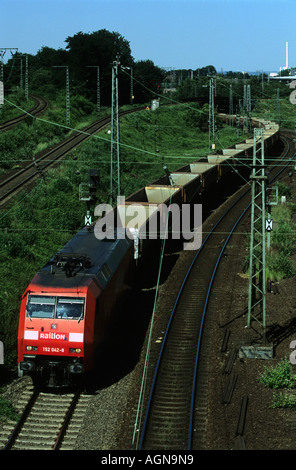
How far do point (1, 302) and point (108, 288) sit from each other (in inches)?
181

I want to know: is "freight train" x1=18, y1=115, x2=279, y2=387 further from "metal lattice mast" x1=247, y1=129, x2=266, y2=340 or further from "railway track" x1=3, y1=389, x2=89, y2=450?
"metal lattice mast" x1=247, y1=129, x2=266, y2=340

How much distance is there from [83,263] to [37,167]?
21480 mm

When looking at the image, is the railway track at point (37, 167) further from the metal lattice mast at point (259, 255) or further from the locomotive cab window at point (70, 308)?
the locomotive cab window at point (70, 308)

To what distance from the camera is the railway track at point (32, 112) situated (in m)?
52.8

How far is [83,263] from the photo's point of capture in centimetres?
1681

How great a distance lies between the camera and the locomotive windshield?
15.3 m

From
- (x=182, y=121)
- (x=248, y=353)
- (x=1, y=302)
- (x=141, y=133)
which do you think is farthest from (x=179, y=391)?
(x=182, y=121)

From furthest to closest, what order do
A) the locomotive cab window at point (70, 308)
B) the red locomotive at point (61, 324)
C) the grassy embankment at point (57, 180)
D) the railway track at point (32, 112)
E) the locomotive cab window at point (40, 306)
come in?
Answer: the railway track at point (32, 112) → the grassy embankment at point (57, 180) → the locomotive cab window at point (40, 306) → the locomotive cab window at point (70, 308) → the red locomotive at point (61, 324)

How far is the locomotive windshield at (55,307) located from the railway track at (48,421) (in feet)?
7.26

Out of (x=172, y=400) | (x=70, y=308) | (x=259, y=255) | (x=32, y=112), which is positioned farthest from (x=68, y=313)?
(x=32, y=112)

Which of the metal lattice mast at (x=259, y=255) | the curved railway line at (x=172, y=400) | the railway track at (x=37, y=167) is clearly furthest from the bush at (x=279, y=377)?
the railway track at (x=37, y=167)

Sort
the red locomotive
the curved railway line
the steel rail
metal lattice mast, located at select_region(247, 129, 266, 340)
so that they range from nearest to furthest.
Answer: the steel rail < the curved railway line < the red locomotive < metal lattice mast, located at select_region(247, 129, 266, 340)

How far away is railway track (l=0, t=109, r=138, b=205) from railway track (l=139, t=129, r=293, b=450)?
46.3ft

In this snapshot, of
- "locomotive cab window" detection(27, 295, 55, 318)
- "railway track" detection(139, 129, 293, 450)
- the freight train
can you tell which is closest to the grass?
"railway track" detection(139, 129, 293, 450)
